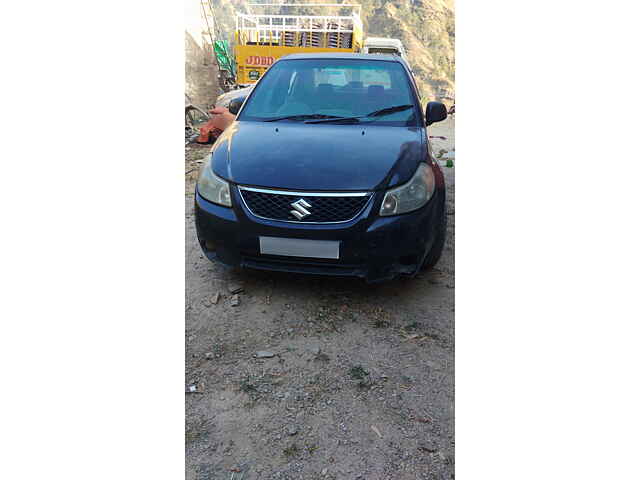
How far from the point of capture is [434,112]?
10.3 feet

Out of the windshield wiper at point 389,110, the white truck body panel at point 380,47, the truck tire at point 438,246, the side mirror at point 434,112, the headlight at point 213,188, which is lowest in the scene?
the white truck body panel at point 380,47

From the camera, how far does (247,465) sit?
136cm

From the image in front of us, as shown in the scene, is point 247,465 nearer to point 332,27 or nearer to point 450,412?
point 450,412

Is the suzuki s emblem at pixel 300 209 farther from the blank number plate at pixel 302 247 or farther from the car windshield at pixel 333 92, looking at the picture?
the car windshield at pixel 333 92

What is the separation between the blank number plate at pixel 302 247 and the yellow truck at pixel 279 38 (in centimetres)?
977

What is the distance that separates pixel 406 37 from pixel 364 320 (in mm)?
24987

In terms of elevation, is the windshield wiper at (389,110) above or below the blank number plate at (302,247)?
above

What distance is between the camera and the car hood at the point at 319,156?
221 centimetres

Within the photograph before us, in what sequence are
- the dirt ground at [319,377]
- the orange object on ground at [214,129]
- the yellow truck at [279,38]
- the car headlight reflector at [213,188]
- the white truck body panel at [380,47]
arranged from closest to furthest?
the dirt ground at [319,377], the car headlight reflector at [213,188], the orange object on ground at [214,129], the yellow truck at [279,38], the white truck body panel at [380,47]

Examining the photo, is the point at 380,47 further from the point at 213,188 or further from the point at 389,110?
the point at 213,188

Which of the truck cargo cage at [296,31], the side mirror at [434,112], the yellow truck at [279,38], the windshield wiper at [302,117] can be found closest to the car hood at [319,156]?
the windshield wiper at [302,117]

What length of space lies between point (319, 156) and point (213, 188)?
1.83ft
